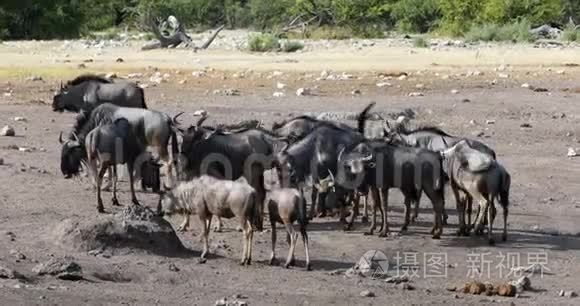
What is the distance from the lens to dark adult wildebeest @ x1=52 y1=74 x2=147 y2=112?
1777 cm

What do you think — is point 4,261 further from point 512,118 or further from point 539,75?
point 539,75

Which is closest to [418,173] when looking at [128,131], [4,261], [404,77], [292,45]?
[128,131]

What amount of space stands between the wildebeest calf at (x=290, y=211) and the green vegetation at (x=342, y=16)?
102 ft

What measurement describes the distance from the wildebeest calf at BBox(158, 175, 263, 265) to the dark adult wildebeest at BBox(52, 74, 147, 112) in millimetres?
6547

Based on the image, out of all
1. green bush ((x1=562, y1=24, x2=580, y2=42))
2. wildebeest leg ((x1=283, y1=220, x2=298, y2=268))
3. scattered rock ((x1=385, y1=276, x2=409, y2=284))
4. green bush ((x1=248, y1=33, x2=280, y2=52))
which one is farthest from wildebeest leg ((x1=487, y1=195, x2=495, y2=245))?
green bush ((x1=562, y1=24, x2=580, y2=42))

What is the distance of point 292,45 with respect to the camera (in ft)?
124

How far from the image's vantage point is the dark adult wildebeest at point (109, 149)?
13.1m

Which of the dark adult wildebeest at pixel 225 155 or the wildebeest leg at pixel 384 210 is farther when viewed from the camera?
the dark adult wildebeest at pixel 225 155

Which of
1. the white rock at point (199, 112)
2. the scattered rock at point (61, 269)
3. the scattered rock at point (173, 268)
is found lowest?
the white rock at point (199, 112)

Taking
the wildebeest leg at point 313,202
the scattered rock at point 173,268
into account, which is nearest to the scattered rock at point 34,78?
the wildebeest leg at point 313,202

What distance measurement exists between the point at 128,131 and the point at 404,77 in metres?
15.5

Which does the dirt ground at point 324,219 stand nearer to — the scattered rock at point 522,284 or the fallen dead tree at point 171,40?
the scattered rock at point 522,284

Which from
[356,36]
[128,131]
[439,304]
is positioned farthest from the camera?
A: [356,36]

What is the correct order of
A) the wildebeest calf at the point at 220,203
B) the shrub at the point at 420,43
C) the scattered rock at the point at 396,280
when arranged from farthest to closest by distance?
the shrub at the point at 420,43
the wildebeest calf at the point at 220,203
the scattered rock at the point at 396,280
